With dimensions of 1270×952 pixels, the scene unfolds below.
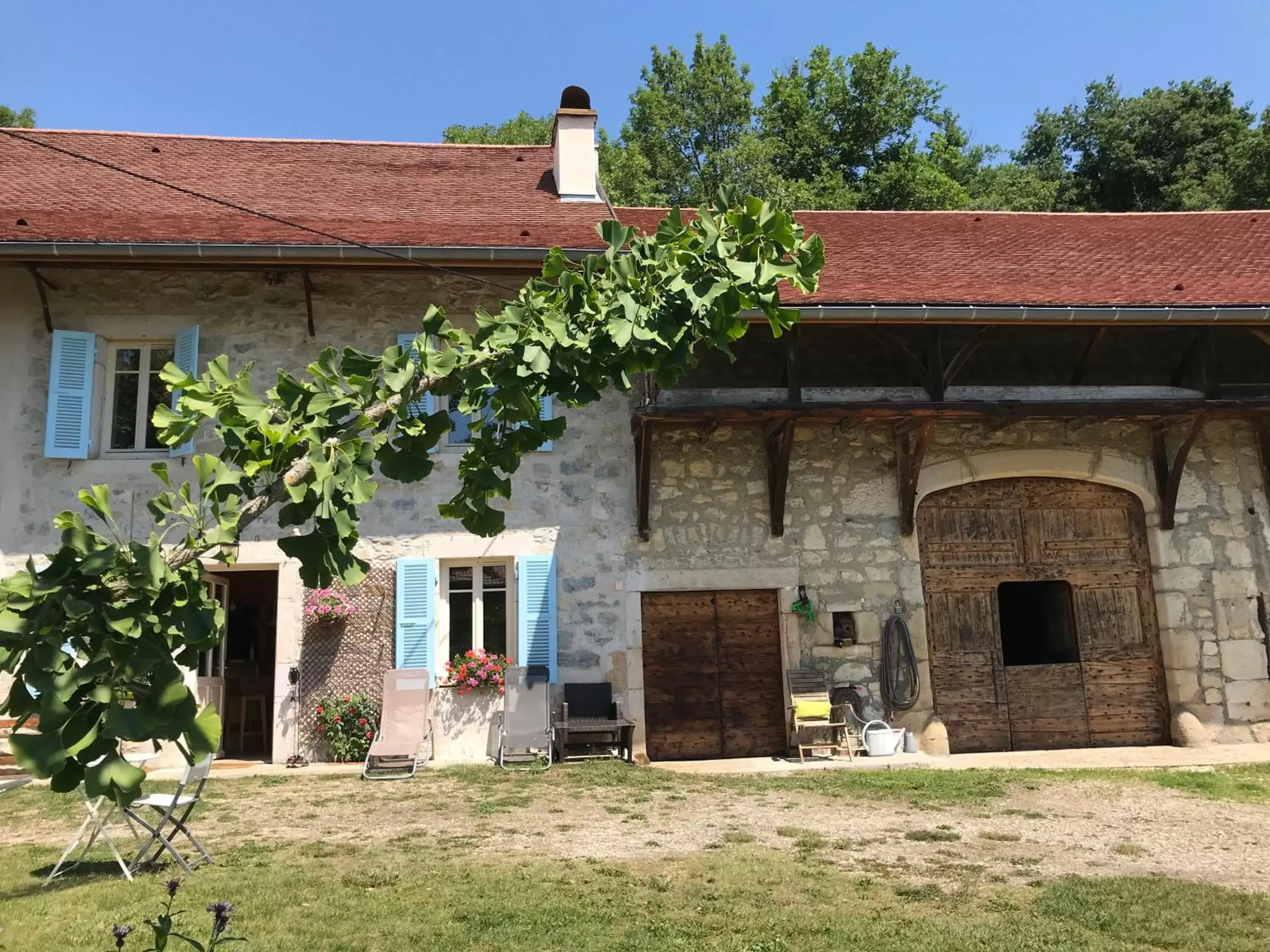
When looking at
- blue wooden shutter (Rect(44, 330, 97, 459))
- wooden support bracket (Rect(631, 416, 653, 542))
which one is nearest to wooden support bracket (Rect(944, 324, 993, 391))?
wooden support bracket (Rect(631, 416, 653, 542))

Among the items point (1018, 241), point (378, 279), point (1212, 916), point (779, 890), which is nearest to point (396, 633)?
point (378, 279)

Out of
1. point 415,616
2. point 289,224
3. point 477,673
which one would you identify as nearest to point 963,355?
point 477,673

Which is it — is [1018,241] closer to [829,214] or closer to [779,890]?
[829,214]

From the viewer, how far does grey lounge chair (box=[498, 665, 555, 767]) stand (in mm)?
8367

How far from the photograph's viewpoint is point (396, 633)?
8.70 meters

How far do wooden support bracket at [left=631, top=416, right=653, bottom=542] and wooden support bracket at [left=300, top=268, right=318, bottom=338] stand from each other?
118 inches

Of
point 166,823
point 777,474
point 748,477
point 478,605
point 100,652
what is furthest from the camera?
point 748,477

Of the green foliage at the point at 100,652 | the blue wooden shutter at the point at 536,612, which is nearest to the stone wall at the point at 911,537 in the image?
the blue wooden shutter at the point at 536,612

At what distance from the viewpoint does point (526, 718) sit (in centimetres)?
852

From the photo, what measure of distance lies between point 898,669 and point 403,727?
440 cm

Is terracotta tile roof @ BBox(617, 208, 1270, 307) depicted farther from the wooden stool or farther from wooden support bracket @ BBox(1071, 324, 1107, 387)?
the wooden stool

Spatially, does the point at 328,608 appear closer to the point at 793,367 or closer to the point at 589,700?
the point at 589,700

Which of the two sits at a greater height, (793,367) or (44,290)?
(44,290)

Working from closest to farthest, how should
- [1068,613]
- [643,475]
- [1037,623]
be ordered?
1. [643,475]
2. [1068,613]
3. [1037,623]
